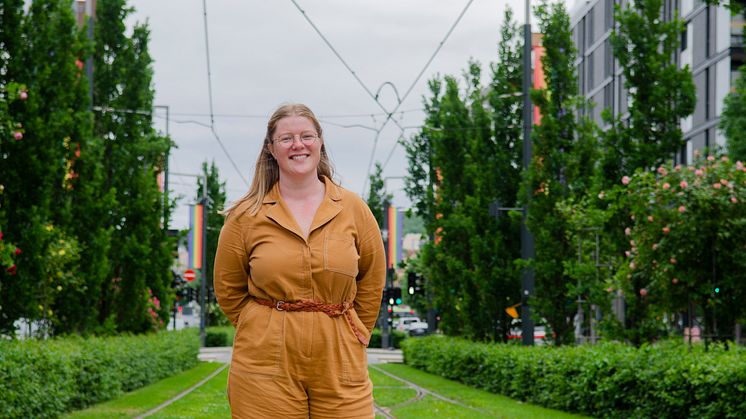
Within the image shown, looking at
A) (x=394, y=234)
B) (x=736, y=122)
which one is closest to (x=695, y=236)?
(x=736, y=122)

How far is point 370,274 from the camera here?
14.8ft

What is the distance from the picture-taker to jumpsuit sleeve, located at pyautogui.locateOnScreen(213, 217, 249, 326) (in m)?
4.39

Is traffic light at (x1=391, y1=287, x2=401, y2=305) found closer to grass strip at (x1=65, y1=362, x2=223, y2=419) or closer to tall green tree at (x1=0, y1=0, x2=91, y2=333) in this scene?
grass strip at (x1=65, y1=362, x2=223, y2=419)

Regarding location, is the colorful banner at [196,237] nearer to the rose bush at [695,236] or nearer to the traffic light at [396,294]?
the traffic light at [396,294]

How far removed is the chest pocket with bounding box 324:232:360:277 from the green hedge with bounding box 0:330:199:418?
8.20 m

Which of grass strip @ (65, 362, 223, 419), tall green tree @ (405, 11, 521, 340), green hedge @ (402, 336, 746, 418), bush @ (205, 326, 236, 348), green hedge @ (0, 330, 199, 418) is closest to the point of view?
green hedge @ (402, 336, 746, 418)

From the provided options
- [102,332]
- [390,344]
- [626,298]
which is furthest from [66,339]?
[390,344]

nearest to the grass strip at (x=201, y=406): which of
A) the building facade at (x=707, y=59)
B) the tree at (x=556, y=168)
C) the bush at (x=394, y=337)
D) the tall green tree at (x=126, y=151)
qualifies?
the tall green tree at (x=126, y=151)

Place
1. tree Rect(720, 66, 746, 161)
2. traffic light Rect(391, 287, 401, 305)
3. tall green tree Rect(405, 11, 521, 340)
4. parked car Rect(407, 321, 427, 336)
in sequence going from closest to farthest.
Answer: tall green tree Rect(405, 11, 521, 340) < tree Rect(720, 66, 746, 161) < traffic light Rect(391, 287, 401, 305) < parked car Rect(407, 321, 427, 336)

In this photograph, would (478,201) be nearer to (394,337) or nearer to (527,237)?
(527,237)

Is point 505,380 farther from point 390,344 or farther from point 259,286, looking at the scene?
point 390,344

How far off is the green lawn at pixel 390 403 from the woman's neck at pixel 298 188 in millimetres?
11207

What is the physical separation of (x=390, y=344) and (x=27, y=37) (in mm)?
39192

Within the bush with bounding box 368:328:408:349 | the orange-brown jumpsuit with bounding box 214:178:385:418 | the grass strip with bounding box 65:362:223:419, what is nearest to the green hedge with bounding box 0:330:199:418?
the grass strip with bounding box 65:362:223:419
